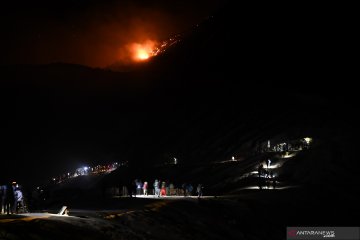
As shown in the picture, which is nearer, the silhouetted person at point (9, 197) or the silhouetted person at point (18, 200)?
the silhouetted person at point (9, 197)

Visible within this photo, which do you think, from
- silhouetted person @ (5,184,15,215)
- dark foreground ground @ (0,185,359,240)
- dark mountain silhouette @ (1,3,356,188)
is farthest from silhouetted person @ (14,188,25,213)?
dark mountain silhouette @ (1,3,356,188)

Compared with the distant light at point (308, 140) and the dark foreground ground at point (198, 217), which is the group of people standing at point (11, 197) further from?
the distant light at point (308, 140)

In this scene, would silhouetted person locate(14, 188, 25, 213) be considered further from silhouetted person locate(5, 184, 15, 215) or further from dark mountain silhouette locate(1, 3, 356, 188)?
dark mountain silhouette locate(1, 3, 356, 188)

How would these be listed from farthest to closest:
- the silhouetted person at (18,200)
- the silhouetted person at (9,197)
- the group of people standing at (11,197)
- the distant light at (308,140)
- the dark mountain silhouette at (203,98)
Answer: the dark mountain silhouette at (203,98)
the distant light at (308,140)
the silhouetted person at (18,200)
the group of people standing at (11,197)
the silhouetted person at (9,197)

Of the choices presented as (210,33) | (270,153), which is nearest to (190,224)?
(270,153)

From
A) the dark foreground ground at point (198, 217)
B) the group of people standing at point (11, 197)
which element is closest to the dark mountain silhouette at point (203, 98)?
the dark foreground ground at point (198, 217)

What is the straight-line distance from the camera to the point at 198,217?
25297 mm

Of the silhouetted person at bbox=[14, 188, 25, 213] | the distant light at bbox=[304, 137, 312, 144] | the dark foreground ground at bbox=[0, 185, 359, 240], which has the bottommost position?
the dark foreground ground at bbox=[0, 185, 359, 240]

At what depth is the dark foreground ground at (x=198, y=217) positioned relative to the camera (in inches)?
672

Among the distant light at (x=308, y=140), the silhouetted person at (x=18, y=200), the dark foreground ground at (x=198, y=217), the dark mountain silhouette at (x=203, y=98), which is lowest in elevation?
the dark foreground ground at (x=198, y=217)

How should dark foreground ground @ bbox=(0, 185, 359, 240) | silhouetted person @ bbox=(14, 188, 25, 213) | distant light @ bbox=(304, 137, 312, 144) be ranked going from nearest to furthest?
dark foreground ground @ bbox=(0, 185, 359, 240) < silhouetted person @ bbox=(14, 188, 25, 213) < distant light @ bbox=(304, 137, 312, 144)

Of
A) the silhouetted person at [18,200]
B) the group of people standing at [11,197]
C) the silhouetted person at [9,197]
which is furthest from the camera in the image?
the silhouetted person at [18,200]

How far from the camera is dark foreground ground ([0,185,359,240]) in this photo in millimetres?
17078

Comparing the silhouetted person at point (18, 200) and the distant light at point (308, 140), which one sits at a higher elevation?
the distant light at point (308, 140)
